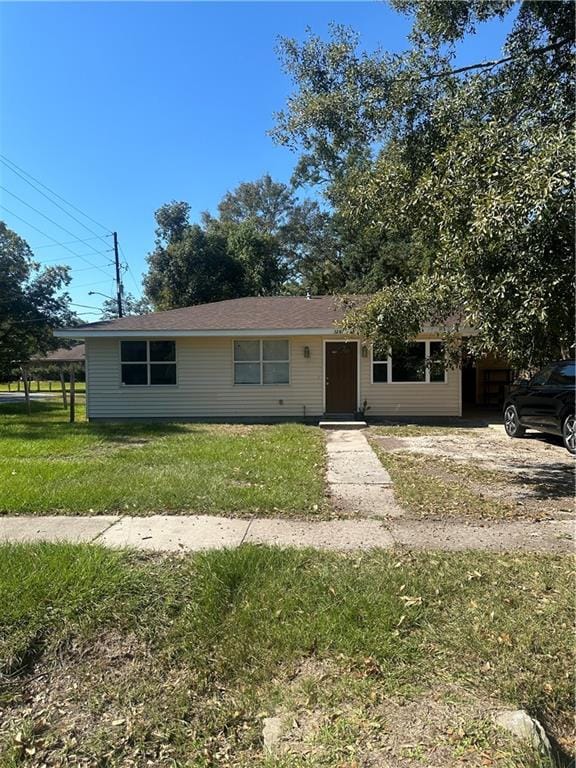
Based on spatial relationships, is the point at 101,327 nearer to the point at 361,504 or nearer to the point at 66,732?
the point at 361,504

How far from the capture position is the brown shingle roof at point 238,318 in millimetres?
13938

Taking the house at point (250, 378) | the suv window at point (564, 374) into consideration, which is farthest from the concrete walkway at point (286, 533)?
the house at point (250, 378)

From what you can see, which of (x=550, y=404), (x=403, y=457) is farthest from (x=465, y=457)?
(x=550, y=404)

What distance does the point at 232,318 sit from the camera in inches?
585

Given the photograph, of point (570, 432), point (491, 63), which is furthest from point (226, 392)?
point (491, 63)

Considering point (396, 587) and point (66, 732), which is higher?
point (396, 587)

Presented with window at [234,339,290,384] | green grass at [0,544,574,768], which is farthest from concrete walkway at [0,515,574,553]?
window at [234,339,290,384]

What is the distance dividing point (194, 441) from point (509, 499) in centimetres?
592

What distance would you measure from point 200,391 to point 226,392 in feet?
2.39

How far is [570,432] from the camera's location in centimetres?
923

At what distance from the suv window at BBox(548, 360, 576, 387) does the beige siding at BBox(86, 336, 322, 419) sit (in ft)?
19.9

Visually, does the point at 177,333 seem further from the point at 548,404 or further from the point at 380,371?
the point at 548,404

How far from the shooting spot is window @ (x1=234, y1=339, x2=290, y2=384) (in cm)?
1443

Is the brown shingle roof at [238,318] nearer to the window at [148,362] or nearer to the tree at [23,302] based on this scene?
the window at [148,362]
